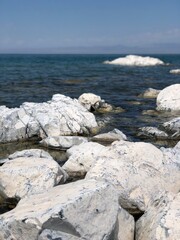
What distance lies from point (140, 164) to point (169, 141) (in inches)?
261

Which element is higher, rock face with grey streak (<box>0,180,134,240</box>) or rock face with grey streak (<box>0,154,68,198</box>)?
rock face with grey streak (<box>0,180,134,240</box>)

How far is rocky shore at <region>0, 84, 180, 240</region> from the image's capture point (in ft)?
18.3

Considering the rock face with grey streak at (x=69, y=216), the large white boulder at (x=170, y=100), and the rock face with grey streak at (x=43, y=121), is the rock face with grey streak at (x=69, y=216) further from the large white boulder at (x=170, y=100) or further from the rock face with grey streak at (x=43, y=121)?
the large white boulder at (x=170, y=100)

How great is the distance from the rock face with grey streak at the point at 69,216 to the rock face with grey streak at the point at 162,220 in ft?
2.20

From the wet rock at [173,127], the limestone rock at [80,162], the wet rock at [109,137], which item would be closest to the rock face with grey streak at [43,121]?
the wet rock at [109,137]

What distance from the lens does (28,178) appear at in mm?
8930

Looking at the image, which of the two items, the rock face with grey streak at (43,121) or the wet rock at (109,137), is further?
the rock face with grey streak at (43,121)

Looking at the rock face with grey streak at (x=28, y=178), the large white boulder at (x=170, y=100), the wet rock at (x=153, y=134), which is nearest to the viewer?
the rock face with grey streak at (x=28, y=178)

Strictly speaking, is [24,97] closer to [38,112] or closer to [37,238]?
[38,112]

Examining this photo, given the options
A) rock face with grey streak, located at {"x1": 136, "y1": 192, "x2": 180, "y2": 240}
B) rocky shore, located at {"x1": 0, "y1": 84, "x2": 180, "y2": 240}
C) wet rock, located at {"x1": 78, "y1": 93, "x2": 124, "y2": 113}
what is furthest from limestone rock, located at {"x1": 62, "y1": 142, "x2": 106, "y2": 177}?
wet rock, located at {"x1": 78, "y1": 93, "x2": 124, "y2": 113}

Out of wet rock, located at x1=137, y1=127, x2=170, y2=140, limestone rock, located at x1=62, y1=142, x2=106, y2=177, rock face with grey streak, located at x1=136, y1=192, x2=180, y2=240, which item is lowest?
wet rock, located at x1=137, y1=127, x2=170, y2=140

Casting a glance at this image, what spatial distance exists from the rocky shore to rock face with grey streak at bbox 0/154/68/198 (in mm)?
22

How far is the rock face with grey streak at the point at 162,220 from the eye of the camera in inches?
245

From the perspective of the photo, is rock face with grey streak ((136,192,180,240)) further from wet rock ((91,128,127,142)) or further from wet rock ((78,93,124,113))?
wet rock ((78,93,124,113))
